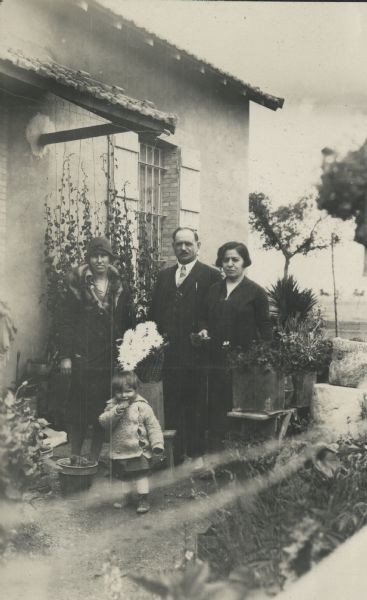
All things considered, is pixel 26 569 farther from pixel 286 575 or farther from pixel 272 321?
pixel 272 321

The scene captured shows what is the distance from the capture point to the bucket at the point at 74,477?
14.6 ft

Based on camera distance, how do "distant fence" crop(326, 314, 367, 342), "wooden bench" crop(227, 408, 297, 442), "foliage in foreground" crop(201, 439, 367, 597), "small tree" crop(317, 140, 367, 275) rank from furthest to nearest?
1. "distant fence" crop(326, 314, 367, 342)
2. "wooden bench" crop(227, 408, 297, 442)
3. "small tree" crop(317, 140, 367, 275)
4. "foliage in foreground" crop(201, 439, 367, 597)

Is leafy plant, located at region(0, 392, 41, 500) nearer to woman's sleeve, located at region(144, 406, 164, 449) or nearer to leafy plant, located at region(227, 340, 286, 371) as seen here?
woman's sleeve, located at region(144, 406, 164, 449)

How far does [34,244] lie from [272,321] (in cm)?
177

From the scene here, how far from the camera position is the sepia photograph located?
166 inches

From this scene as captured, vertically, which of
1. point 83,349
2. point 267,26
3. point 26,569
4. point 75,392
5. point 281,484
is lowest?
point 26,569

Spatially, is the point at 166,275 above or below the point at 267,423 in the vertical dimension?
above

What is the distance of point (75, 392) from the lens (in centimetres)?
463

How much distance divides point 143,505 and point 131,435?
47 cm

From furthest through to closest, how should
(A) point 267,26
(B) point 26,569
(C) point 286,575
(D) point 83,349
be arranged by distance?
(D) point 83,349 < (A) point 267,26 < (B) point 26,569 < (C) point 286,575

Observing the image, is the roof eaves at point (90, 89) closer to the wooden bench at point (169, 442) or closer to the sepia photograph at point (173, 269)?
the sepia photograph at point (173, 269)

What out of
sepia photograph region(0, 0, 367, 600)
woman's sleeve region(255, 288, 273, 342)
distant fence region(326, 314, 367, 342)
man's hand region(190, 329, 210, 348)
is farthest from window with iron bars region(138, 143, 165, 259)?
distant fence region(326, 314, 367, 342)

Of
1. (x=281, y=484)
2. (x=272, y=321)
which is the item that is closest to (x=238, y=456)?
(x=281, y=484)

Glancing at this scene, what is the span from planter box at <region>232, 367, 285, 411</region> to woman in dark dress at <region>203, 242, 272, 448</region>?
74mm
